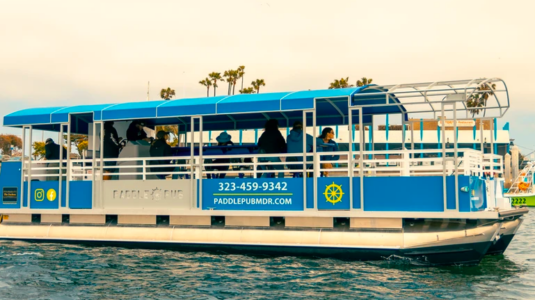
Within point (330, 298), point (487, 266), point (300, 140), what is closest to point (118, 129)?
point (300, 140)

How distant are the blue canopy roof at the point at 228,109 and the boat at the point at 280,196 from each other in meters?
0.03

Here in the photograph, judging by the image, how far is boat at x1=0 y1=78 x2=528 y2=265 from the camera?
1058 centimetres

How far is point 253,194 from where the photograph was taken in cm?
1191

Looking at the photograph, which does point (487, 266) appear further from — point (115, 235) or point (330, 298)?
point (115, 235)

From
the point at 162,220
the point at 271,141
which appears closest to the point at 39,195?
the point at 162,220

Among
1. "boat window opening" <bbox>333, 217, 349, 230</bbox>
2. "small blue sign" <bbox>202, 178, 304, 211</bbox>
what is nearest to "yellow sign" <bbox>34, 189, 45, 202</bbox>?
"small blue sign" <bbox>202, 178, 304, 211</bbox>

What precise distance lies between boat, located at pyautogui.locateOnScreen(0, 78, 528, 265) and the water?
16.3 inches

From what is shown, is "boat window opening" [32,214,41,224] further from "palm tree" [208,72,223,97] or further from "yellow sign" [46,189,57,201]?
"palm tree" [208,72,223,97]

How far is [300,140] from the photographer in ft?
40.7

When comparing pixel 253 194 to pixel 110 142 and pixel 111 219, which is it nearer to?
pixel 111 219

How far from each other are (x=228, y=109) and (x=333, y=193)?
9.83 feet

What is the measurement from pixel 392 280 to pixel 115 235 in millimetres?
6583

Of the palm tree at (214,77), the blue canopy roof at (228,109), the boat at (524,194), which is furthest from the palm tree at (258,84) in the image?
the blue canopy roof at (228,109)

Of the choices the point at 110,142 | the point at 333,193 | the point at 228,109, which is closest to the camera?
the point at 333,193
